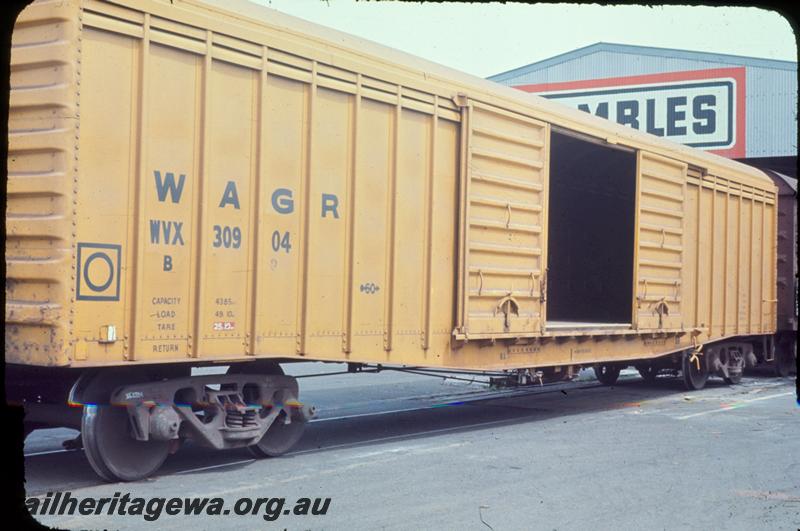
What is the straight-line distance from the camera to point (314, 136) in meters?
8.17

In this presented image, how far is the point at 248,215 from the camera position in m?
7.64

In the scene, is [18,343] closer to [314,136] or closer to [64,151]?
[64,151]

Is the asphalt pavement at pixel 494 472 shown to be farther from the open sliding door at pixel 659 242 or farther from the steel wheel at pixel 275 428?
the open sliding door at pixel 659 242

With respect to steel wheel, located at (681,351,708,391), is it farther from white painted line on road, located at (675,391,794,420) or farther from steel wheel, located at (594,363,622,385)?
steel wheel, located at (594,363,622,385)

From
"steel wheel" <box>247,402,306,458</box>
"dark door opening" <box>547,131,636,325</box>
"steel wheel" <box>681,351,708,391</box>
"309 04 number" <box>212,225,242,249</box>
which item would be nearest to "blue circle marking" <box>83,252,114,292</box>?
"309 04 number" <box>212,225,242,249</box>

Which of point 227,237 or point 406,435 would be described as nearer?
point 227,237

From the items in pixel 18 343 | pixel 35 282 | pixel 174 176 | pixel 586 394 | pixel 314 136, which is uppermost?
pixel 314 136

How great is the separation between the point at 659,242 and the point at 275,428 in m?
7.24

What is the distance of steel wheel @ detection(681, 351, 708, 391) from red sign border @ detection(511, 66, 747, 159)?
39.5 ft

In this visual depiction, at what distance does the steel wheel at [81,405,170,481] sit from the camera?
6928mm

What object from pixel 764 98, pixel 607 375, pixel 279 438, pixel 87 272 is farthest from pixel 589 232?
pixel 764 98

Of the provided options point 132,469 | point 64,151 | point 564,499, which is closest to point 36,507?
point 132,469

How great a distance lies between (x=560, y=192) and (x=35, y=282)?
9.31m

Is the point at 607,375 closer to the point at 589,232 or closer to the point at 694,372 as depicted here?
the point at 694,372
